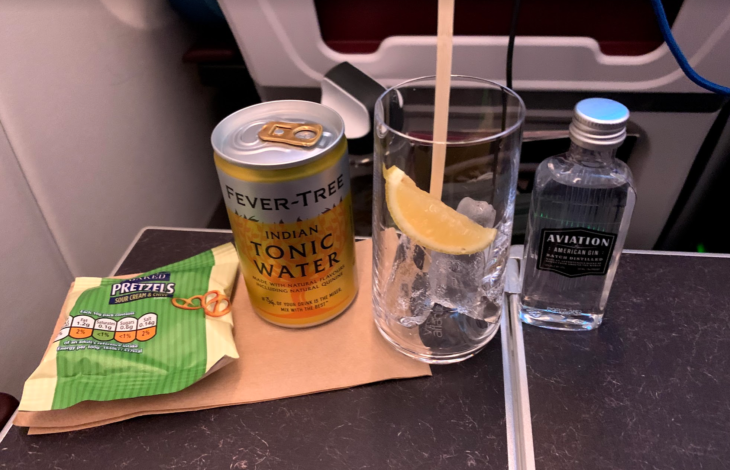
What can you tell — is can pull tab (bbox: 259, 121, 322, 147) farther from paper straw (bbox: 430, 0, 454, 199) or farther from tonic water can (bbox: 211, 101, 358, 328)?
paper straw (bbox: 430, 0, 454, 199)

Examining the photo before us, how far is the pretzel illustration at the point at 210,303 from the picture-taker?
0.54 meters

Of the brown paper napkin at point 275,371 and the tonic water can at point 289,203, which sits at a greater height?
the tonic water can at point 289,203

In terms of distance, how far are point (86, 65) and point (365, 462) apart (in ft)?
2.07

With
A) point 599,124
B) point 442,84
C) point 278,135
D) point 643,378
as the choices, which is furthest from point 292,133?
point 643,378

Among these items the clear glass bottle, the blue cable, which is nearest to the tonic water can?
the clear glass bottle

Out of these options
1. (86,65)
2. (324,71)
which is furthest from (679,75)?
(86,65)

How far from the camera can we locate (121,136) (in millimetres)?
814

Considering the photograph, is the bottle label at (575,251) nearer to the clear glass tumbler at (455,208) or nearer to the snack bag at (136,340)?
the clear glass tumbler at (455,208)

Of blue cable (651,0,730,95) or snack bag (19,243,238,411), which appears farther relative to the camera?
blue cable (651,0,730,95)

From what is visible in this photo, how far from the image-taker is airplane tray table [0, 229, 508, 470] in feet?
1.47

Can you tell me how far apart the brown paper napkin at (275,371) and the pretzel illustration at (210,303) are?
2cm

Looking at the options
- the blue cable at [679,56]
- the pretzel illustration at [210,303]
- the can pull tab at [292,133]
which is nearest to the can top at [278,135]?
the can pull tab at [292,133]

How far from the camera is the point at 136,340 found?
50cm

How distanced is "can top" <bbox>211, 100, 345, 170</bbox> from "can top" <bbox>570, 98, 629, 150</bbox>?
7.6 inches
